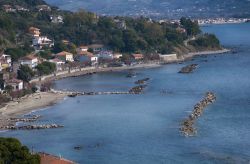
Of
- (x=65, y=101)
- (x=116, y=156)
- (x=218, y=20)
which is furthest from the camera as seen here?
(x=218, y=20)

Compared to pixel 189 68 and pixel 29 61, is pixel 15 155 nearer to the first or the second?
pixel 29 61

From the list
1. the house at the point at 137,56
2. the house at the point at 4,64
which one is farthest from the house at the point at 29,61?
the house at the point at 137,56

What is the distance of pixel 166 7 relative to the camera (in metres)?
91.9

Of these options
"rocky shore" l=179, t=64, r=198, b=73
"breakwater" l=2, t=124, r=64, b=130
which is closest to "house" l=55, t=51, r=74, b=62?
"rocky shore" l=179, t=64, r=198, b=73

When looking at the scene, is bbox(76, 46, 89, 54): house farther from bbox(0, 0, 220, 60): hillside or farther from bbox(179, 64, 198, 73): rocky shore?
bbox(179, 64, 198, 73): rocky shore

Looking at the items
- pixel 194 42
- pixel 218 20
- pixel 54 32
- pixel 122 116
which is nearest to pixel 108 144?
pixel 122 116

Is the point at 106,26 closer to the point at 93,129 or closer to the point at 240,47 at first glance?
the point at 240,47

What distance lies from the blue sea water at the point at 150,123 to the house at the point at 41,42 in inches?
193

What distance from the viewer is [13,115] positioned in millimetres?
19969

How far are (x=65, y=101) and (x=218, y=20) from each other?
45.3m

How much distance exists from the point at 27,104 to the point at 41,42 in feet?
38.4

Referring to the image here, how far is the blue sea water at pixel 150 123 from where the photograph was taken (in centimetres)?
1562

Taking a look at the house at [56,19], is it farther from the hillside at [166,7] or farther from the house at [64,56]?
the hillside at [166,7]

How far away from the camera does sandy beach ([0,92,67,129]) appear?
65.5 ft
